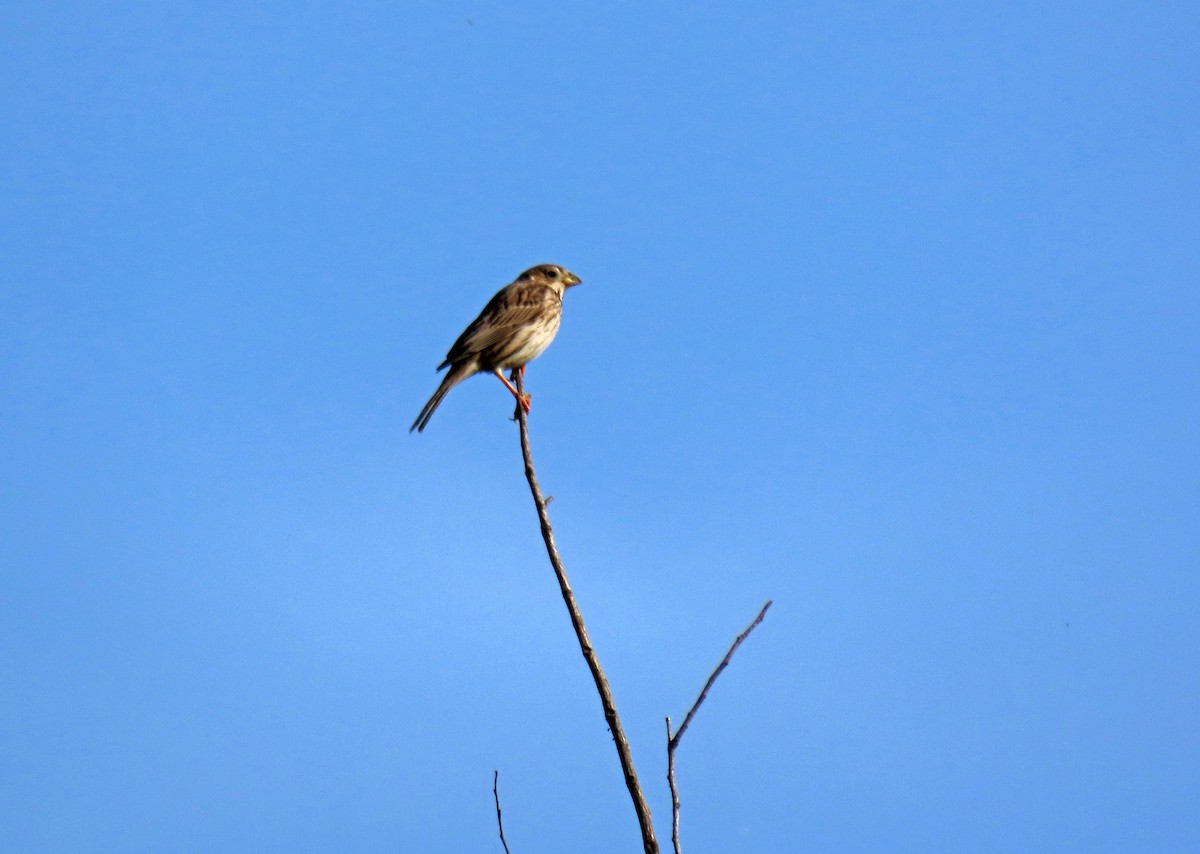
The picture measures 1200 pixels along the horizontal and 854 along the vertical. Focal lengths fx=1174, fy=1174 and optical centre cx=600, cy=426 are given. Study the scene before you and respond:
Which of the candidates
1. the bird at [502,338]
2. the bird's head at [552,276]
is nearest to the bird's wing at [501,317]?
the bird at [502,338]

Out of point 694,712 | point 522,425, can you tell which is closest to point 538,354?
point 522,425

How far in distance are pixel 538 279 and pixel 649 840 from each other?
862 cm

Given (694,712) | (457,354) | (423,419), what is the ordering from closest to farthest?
1. (694,712)
2. (423,419)
3. (457,354)

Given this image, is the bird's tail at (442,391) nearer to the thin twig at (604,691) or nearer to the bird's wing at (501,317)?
the bird's wing at (501,317)

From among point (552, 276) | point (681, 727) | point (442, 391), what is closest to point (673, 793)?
point (681, 727)

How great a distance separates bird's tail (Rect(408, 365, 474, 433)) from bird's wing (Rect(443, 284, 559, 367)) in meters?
0.11

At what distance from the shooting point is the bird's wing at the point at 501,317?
1049 cm

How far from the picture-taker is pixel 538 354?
426 inches

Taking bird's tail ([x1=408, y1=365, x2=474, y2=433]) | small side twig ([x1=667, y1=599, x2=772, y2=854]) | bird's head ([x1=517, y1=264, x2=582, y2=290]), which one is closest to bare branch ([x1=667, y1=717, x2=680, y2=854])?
small side twig ([x1=667, y1=599, x2=772, y2=854])

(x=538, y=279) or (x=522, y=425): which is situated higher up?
(x=538, y=279)

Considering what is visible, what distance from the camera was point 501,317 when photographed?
10.7 metres

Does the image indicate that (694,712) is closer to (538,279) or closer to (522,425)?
(522,425)

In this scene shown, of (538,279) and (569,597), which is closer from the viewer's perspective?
(569,597)

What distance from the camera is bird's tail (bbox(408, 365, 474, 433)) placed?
9883mm
